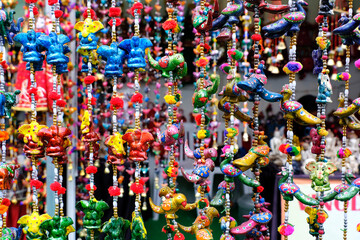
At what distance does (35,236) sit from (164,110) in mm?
1599

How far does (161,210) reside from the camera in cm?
104

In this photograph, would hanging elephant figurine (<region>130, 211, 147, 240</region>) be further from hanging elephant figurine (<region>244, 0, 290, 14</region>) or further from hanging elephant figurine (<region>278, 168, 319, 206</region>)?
hanging elephant figurine (<region>244, 0, 290, 14</region>)

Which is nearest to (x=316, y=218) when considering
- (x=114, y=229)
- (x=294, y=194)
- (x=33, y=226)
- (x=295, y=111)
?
(x=294, y=194)

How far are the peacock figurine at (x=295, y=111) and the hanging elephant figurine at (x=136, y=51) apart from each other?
0.41 metres

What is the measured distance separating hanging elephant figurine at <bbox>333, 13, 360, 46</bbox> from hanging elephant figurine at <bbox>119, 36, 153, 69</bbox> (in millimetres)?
547

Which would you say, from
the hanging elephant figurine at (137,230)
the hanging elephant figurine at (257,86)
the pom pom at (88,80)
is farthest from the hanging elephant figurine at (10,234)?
the hanging elephant figurine at (257,86)

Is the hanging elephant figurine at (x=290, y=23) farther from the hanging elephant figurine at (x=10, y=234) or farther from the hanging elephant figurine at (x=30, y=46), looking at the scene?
the hanging elephant figurine at (x=10, y=234)

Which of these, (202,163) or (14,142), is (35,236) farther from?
(14,142)

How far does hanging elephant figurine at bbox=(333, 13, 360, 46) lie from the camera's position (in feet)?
3.09

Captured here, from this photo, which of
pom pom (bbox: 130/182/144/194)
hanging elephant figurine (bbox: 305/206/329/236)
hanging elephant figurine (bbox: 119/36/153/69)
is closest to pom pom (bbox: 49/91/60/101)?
hanging elephant figurine (bbox: 119/36/153/69)

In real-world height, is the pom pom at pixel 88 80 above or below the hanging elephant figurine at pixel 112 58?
below

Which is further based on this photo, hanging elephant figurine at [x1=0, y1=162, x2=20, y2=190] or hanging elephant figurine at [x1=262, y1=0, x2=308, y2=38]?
hanging elephant figurine at [x1=0, y1=162, x2=20, y2=190]

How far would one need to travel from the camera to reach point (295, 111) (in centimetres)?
93

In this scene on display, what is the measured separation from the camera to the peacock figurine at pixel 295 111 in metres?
0.92
